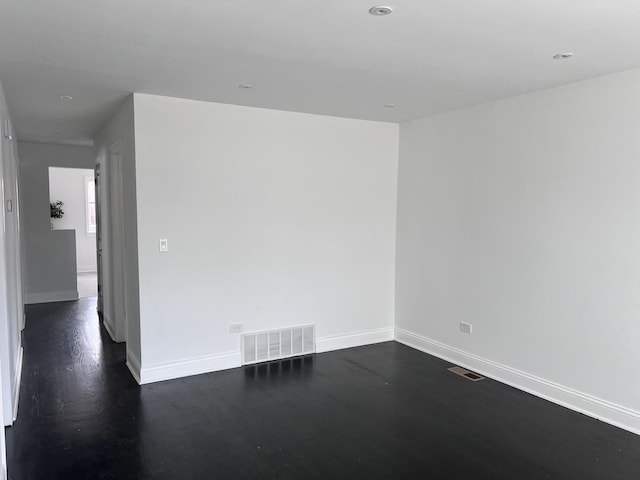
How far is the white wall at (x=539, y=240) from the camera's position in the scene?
3.18 metres

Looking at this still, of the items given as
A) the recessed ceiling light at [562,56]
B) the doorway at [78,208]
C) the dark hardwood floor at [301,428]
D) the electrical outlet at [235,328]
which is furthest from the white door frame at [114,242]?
the doorway at [78,208]

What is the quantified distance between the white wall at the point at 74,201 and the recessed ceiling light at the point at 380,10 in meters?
9.32

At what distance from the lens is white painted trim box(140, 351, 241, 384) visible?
155 inches

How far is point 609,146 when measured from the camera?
10.6 feet

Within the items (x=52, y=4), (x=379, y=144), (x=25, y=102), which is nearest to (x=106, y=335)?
(x=25, y=102)

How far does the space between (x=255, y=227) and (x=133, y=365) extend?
1.66m

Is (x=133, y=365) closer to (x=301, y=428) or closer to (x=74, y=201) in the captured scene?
(x=301, y=428)

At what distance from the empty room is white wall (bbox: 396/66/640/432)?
0.02 m

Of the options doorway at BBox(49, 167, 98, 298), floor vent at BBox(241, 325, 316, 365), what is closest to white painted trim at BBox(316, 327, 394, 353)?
floor vent at BBox(241, 325, 316, 365)

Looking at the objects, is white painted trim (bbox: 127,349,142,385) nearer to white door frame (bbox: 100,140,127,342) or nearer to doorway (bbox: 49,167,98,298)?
white door frame (bbox: 100,140,127,342)

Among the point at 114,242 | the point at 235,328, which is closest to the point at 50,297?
the point at 114,242

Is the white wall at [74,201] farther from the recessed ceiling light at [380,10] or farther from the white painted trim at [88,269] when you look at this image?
the recessed ceiling light at [380,10]

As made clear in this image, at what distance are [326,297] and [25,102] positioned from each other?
10.9ft

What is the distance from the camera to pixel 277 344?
4562 mm
